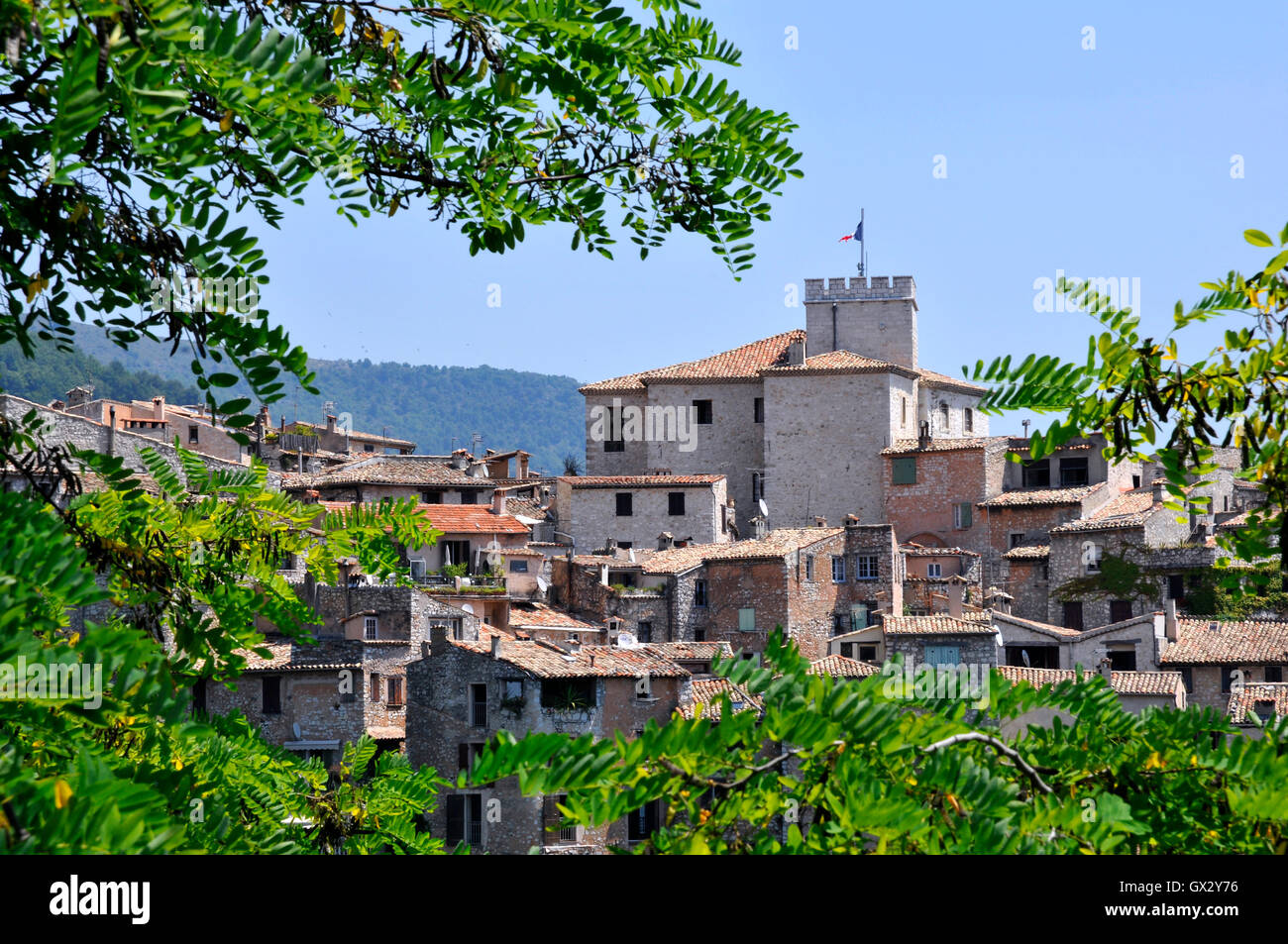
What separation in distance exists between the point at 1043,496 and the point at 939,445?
6091 millimetres

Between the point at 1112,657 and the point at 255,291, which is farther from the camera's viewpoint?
the point at 1112,657

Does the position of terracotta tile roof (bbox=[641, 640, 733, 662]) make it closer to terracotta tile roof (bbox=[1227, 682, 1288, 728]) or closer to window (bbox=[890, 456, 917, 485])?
terracotta tile roof (bbox=[1227, 682, 1288, 728])

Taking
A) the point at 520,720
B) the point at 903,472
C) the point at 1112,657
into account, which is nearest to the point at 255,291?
the point at 520,720

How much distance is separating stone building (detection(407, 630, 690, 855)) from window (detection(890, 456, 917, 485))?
2601 cm

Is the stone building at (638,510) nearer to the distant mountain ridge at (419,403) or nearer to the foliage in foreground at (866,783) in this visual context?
the foliage in foreground at (866,783)

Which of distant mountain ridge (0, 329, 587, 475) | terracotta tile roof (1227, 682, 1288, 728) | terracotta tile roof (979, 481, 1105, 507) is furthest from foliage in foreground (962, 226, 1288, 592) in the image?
distant mountain ridge (0, 329, 587, 475)

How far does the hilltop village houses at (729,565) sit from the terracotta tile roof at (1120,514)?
0.50ft

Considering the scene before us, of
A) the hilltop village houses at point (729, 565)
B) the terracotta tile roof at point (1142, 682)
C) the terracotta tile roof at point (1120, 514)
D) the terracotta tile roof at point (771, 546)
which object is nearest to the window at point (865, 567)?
the hilltop village houses at point (729, 565)

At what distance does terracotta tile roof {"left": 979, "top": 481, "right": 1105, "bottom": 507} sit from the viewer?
182 feet

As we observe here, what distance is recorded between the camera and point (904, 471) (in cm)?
6169

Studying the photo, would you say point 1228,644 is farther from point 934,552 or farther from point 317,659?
point 317,659

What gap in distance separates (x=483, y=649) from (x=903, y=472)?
96.3 ft
